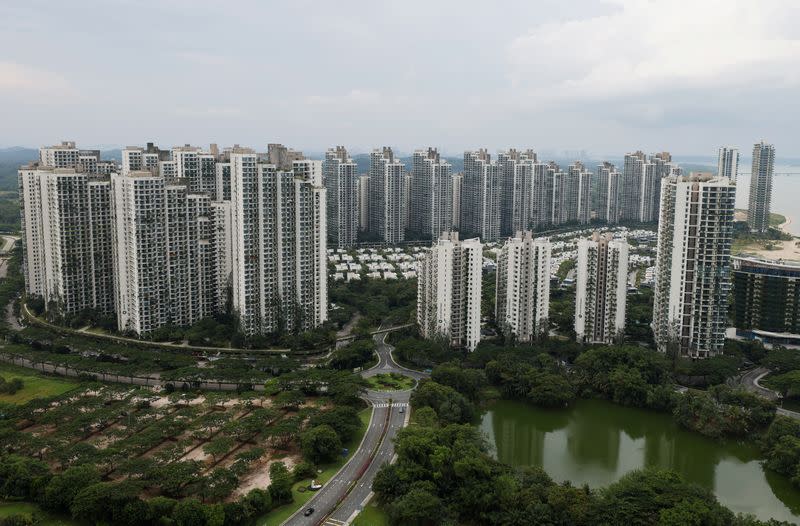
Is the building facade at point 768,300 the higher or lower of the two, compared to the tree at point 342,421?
higher

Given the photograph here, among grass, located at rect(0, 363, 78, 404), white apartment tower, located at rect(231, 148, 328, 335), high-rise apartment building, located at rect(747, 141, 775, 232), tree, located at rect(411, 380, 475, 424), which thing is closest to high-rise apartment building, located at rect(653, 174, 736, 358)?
tree, located at rect(411, 380, 475, 424)

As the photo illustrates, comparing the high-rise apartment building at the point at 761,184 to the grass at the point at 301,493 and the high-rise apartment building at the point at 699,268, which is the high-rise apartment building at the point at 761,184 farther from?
the grass at the point at 301,493

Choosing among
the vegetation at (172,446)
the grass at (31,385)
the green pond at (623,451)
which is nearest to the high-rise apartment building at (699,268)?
the green pond at (623,451)

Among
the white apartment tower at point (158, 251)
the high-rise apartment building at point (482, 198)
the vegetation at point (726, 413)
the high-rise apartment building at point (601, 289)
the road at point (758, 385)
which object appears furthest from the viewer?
the high-rise apartment building at point (482, 198)

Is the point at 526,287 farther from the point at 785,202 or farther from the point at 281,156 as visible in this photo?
the point at 785,202

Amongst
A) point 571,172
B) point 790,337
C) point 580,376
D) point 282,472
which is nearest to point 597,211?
point 571,172

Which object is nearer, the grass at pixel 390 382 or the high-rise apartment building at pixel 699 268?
the grass at pixel 390 382
